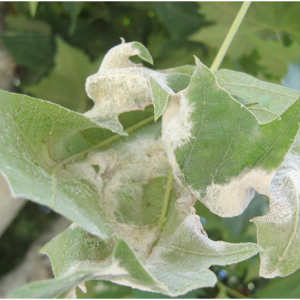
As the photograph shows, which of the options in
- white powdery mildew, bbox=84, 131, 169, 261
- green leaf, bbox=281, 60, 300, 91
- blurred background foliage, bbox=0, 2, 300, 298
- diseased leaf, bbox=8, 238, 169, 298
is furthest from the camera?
blurred background foliage, bbox=0, 2, 300, 298

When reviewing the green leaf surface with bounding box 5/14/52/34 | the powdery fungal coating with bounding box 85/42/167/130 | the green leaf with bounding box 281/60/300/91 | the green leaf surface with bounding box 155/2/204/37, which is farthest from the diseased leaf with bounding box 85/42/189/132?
the green leaf surface with bounding box 5/14/52/34

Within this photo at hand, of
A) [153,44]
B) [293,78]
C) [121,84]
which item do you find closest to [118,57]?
[121,84]

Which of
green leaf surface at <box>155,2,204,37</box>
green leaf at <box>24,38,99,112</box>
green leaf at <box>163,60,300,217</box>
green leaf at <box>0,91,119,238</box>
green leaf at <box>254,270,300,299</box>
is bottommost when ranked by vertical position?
green leaf at <box>254,270,300,299</box>

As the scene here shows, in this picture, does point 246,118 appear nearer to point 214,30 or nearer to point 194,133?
point 194,133

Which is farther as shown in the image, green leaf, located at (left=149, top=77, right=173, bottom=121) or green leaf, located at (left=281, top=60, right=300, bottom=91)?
green leaf, located at (left=281, top=60, right=300, bottom=91)

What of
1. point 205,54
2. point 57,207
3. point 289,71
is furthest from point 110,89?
point 205,54

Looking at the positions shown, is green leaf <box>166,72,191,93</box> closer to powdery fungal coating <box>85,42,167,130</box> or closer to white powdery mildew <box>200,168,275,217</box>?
powdery fungal coating <box>85,42,167,130</box>

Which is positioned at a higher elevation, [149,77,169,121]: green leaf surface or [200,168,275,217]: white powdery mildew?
[149,77,169,121]: green leaf surface
